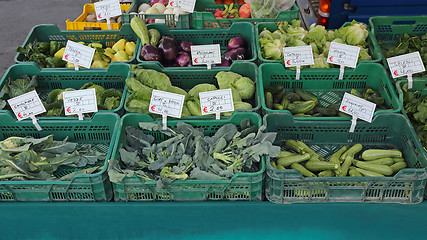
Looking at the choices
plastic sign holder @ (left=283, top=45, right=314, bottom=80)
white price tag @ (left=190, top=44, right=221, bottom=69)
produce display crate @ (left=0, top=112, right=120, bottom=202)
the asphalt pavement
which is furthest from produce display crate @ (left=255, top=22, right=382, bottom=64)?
the asphalt pavement

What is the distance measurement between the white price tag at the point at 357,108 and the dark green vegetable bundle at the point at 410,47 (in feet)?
3.19

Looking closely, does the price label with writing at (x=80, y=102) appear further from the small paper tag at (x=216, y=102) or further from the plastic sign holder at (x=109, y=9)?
the plastic sign holder at (x=109, y=9)

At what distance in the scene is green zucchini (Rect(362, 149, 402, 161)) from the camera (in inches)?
99.8

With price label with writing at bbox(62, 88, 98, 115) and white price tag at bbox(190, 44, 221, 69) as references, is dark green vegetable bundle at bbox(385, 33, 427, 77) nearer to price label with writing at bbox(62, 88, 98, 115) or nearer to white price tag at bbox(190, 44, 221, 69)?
white price tag at bbox(190, 44, 221, 69)

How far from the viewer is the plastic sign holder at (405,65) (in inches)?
118

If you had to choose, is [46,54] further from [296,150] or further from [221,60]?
[296,150]

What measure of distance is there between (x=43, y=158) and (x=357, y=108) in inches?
87.9

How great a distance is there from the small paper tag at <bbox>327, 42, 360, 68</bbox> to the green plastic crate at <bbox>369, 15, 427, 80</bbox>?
2.18 ft

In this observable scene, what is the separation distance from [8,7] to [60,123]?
568 centimetres

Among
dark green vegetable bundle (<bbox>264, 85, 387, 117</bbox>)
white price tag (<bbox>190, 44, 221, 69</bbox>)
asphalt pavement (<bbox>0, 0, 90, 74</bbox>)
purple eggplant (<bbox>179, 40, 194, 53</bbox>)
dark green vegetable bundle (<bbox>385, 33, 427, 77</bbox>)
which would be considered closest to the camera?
dark green vegetable bundle (<bbox>264, 85, 387, 117</bbox>)

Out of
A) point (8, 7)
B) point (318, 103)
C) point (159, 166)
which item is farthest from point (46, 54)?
point (8, 7)

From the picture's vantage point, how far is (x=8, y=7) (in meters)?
7.12

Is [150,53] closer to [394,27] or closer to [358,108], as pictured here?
[358,108]

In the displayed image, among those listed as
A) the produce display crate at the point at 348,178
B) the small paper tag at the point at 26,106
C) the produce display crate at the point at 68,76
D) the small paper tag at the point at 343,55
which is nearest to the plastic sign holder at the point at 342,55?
the small paper tag at the point at 343,55
